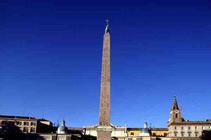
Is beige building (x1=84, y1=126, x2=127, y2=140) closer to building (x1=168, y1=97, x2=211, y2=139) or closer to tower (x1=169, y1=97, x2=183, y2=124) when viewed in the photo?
tower (x1=169, y1=97, x2=183, y2=124)

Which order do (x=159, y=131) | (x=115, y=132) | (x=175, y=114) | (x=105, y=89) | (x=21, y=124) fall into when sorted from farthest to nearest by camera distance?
1. (x=159, y=131)
2. (x=115, y=132)
3. (x=175, y=114)
4. (x=21, y=124)
5. (x=105, y=89)

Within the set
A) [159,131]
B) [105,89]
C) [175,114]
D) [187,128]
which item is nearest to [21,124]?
[159,131]

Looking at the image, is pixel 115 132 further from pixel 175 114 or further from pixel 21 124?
pixel 21 124

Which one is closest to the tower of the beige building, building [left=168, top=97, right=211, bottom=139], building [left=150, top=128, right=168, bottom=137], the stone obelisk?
building [left=168, top=97, right=211, bottom=139]

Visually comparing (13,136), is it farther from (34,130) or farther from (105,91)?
(105,91)

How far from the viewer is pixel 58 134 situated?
8050cm

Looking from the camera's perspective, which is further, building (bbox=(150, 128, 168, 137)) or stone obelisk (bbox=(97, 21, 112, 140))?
building (bbox=(150, 128, 168, 137))

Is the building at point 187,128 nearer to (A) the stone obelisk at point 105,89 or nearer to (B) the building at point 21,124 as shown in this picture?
(B) the building at point 21,124

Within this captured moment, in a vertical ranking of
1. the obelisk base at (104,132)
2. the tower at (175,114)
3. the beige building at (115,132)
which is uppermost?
the tower at (175,114)

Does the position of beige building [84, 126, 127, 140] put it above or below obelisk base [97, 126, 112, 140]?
above

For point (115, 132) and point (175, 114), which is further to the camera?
point (115, 132)

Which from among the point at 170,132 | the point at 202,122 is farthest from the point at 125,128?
the point at 202,122

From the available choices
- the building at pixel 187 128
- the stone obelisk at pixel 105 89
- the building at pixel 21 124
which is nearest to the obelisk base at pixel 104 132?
the stone obelisk at pixel 105 89

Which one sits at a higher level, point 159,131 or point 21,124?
point 21,124
